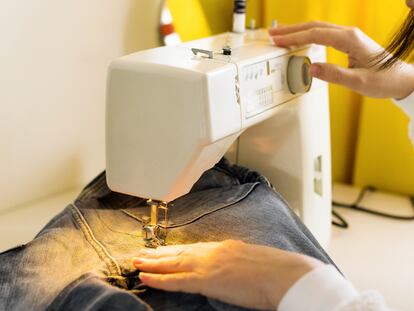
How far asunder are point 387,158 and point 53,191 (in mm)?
729

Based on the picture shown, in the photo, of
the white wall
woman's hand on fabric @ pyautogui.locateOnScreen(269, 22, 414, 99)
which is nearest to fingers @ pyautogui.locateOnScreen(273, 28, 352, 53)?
woman's hand on fabric @ pyautogui.locateOnScreen(269, 22, 414, 99)

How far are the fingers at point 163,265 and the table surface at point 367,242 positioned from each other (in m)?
0.38

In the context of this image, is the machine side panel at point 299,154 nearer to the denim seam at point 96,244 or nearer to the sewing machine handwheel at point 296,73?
the sewing machine handwheel at point 296,73

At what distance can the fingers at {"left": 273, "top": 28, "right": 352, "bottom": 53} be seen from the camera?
0.94 meters

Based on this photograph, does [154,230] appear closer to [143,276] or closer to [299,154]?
[143,276]

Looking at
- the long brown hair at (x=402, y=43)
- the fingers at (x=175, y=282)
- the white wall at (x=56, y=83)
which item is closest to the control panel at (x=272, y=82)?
the long brown hair at (x=402, y=43)

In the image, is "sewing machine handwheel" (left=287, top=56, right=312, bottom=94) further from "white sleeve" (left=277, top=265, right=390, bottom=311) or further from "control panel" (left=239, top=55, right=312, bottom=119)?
"white sleeve" (left=277, top=265, right=390, bottom=311)

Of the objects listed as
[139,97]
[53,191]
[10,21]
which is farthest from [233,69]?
[53,191]

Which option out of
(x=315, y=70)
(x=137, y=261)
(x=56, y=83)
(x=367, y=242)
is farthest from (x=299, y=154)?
(x=56, y=83)

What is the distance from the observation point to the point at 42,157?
3.87 ft

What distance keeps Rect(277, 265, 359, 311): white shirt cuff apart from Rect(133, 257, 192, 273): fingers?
0.13 m

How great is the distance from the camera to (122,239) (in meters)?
0.85

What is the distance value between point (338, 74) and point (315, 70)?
43 mm

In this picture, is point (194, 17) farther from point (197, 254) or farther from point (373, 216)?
point (197, 254)
